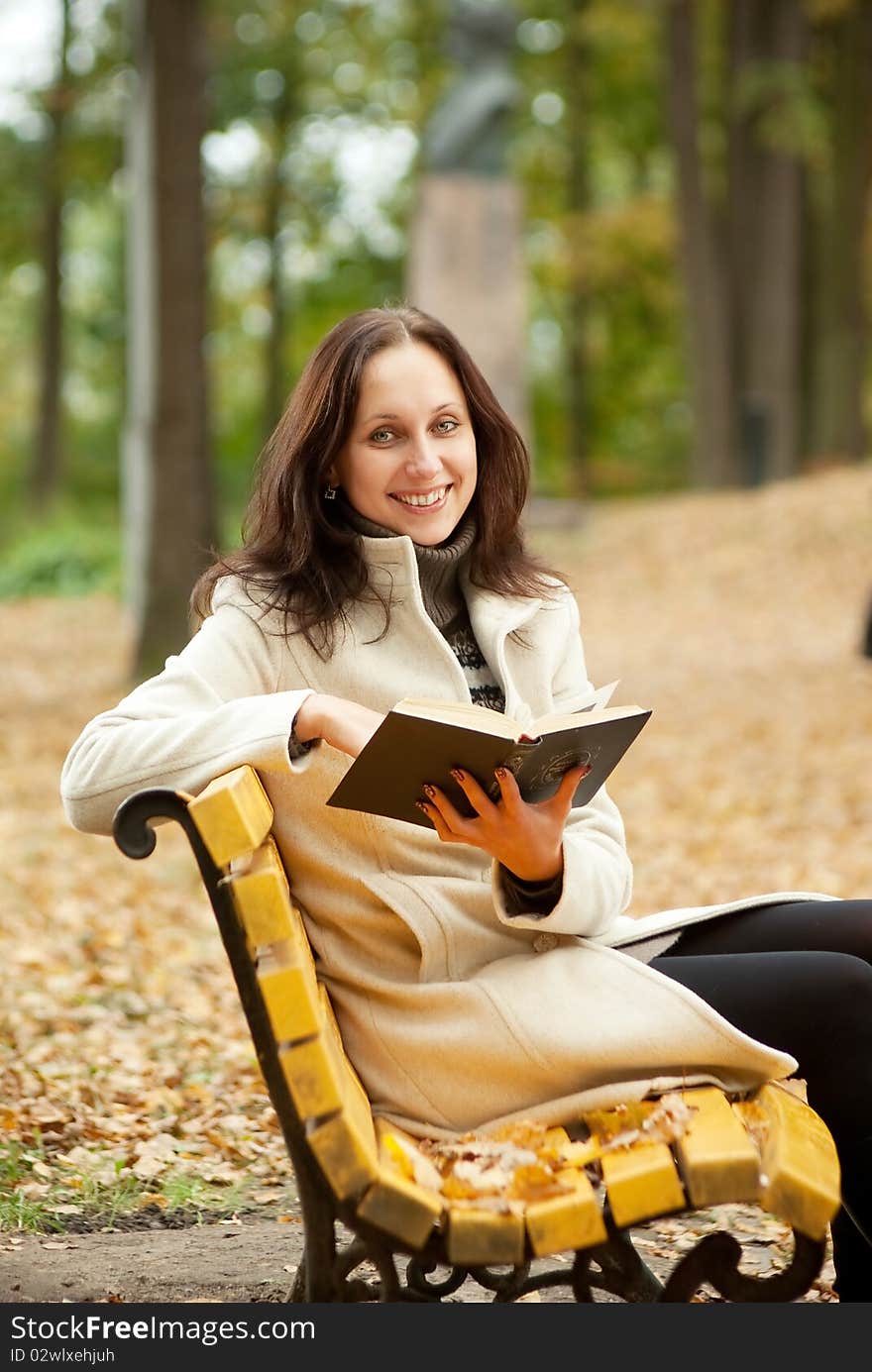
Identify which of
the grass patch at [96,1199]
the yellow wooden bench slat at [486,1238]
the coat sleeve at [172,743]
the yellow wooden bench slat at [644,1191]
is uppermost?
the coat sleeve at [172,743]

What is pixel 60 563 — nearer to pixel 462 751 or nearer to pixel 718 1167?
pixel 462 751

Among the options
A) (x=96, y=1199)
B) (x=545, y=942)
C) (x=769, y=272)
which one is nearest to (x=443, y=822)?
(x=545, y=942)

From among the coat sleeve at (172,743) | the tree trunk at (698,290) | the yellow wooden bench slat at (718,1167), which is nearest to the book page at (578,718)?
the coat sleeve at (172,743)

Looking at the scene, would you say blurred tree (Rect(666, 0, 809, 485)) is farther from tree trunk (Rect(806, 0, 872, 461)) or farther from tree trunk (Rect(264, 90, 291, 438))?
tree trunk (Rect(264, 90, 291, 438))

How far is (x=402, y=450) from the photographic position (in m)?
2.85

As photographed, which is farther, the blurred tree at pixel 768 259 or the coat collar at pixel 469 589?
the blurred tree at pixel 768 259

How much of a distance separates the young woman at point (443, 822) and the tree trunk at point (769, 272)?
17.5 m

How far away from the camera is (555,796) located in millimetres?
2523

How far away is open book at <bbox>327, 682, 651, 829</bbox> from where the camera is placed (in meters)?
2.30

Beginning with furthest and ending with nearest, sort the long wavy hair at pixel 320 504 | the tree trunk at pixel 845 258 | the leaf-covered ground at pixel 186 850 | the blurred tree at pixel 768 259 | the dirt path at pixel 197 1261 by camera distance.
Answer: the tree trunk at pixel 845 258 → the blurred tree at pixel 768 259 → the leaf-covered ground at pixel 186 850 → the dirt path at pixel 197 1261 → the long wavy hair at pixel 320 504

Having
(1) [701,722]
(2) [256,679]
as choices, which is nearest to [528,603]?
(2) [256,679]

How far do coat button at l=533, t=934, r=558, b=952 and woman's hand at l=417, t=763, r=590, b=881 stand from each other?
0.55 ft

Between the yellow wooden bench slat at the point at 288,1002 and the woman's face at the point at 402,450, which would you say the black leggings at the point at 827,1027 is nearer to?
the yellow wooden bench slat at the point at 288,1002

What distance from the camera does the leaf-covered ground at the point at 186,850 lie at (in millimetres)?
4242
